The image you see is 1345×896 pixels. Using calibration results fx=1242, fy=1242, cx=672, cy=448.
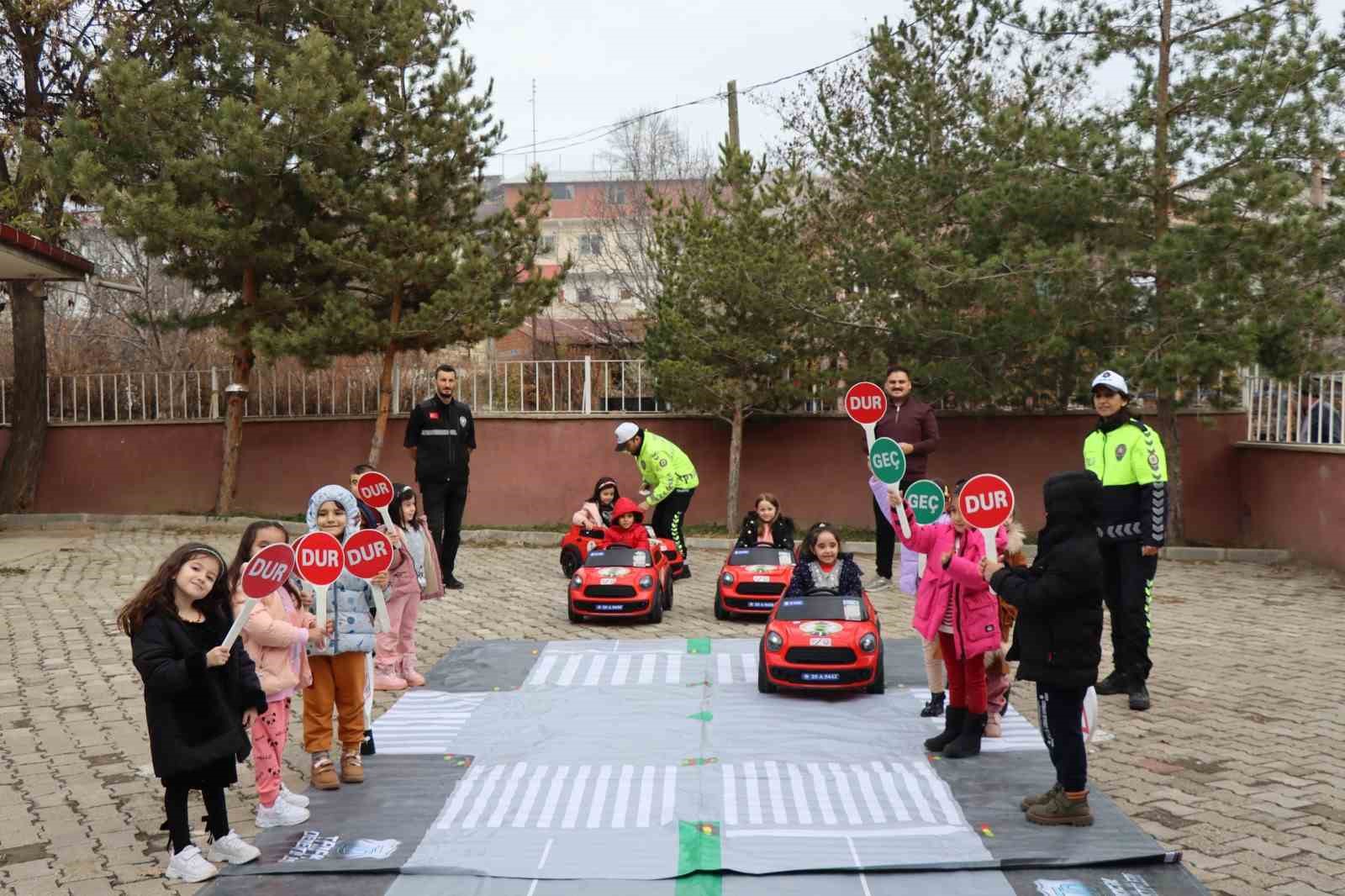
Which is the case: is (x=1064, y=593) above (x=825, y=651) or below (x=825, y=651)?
above

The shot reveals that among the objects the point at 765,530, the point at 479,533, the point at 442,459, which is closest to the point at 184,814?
the point at 765,530

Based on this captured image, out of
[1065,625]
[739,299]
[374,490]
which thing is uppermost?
[739,299]

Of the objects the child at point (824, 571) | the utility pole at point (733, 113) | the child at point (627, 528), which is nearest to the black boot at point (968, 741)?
the child at point (824, 571)

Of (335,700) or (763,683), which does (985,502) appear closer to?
(763,683)

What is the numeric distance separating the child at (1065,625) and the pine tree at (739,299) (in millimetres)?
9602

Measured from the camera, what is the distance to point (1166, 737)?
6875 millimetres

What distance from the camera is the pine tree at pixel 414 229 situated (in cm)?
1605

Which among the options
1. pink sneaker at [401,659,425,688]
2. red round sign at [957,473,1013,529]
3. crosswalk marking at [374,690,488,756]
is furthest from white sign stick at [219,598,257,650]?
pink sneaker at [401,659,425,688]

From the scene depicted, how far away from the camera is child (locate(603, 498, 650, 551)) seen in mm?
11047

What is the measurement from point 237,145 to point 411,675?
946 cm

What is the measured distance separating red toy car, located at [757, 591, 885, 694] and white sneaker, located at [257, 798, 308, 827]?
10.3 feet

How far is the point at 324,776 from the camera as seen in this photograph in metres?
6.02

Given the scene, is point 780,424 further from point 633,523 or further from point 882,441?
point 882,441

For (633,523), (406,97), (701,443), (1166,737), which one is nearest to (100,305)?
(406,97)
